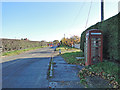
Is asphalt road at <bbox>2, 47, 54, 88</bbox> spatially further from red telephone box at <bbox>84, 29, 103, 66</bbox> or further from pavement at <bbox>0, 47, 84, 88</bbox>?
red telephone box at <bbox>84, 29, 103, 66</bbox>

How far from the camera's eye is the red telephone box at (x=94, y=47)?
5.48 meters

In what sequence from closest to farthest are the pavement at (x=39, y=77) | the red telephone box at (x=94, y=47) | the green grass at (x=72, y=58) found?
the pavement at (x=39, y=77) < the red telephone box at (x=94, y=47) < the green grass at (x=72, y=58)

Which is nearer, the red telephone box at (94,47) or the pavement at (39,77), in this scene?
the pavement at (39,77)

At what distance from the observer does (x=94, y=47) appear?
18.3 ft

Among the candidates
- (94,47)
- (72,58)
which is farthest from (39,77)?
(72,58)

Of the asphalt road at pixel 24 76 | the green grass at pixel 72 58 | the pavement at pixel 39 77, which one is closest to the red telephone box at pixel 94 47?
the pavement at pixel 39 77

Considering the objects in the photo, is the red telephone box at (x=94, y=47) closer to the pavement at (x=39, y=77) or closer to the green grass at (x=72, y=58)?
the pavement at (x=39, y=77)

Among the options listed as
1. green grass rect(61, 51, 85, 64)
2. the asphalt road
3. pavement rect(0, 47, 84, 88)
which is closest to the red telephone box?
pavement rect(0, 47, 84, 88)

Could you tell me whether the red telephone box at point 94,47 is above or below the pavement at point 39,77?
above

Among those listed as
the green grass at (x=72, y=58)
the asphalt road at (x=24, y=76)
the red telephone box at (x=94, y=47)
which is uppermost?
the red telephone box at (x=94, y=47)

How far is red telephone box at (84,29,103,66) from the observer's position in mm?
5480

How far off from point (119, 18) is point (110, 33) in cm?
111

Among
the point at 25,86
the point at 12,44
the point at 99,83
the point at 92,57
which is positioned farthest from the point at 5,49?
the point at 99,83

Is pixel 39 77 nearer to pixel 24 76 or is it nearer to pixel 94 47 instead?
A: pixel 24 76
